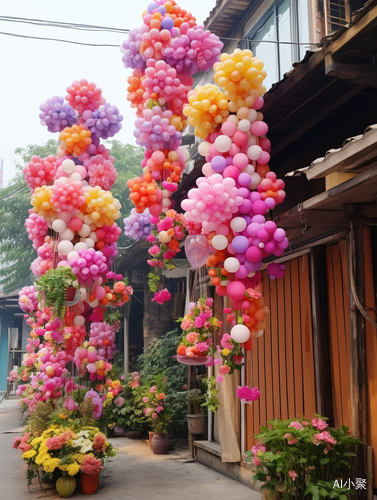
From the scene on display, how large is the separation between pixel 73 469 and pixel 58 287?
2.27 metres

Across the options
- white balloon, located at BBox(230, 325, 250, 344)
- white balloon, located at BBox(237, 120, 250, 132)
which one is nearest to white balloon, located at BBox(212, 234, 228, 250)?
white balloon, located at BBox(230, 325, 250, 344)

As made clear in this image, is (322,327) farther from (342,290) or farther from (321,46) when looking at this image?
(321,46)

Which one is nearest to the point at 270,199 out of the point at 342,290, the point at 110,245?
the point at 342,290

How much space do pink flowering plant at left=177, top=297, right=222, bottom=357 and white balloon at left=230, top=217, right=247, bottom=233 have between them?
43.5 inches

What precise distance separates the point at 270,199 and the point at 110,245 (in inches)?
125

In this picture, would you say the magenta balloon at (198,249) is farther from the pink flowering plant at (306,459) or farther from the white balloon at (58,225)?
the white balloon at (58,225)

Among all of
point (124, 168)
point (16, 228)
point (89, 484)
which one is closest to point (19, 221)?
point (16, 228)

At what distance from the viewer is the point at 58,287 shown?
6.47 m

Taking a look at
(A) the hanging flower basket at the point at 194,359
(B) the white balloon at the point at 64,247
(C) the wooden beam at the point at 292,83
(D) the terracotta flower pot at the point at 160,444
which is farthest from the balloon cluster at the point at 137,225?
(D) the terracotta flower pot at the point at 160,444

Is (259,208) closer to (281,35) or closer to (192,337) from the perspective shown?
(192,337)

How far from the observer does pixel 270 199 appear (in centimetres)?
490

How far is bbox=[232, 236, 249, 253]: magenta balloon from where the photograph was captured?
4.80 m

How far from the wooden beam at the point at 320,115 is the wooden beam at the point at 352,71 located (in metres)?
0.33

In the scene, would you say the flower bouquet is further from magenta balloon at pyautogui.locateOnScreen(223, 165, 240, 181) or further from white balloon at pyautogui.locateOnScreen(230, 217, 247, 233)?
magenta balloon at pyautogui.locateOnScreen(223, 165, 240, 181)
